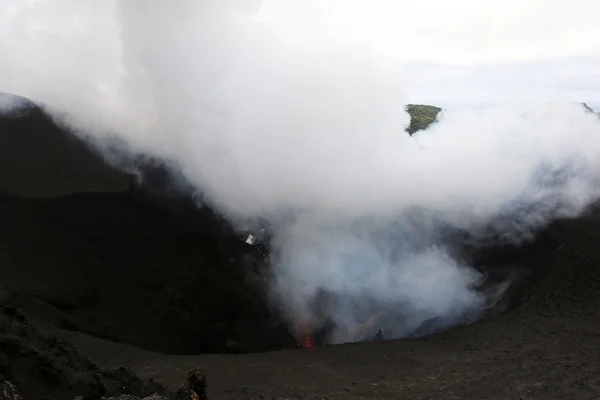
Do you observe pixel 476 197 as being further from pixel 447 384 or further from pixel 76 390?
pixel 76 390

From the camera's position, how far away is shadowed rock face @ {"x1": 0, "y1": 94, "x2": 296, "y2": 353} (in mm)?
16516

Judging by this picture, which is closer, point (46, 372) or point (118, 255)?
point (46, 372)

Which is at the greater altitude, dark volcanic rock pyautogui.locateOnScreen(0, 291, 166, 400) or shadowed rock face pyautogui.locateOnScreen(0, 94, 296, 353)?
shadowed rock face pyautogui.locateOnScreen(0, 94, 296, 353)

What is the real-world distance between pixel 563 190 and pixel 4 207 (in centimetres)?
2422

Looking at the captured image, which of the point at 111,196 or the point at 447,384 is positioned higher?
the point at 111,196

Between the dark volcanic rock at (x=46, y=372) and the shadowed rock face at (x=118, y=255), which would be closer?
the dark volcanic rock at (x=46, y=372)

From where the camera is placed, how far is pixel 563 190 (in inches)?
867

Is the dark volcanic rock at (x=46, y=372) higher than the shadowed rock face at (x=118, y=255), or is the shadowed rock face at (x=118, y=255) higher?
the shadowed rock face at (x=118, y=255)

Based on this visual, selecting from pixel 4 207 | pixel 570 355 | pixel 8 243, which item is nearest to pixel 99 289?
pixel 8 243

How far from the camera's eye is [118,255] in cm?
1822

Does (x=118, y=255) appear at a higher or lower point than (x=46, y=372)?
higher

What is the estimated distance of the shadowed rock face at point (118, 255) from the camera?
16516mm

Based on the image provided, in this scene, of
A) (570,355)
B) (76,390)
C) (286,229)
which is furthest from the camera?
(286,229)

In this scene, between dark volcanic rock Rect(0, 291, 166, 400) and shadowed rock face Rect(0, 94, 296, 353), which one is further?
shadowed rock face Rect(0, 94, 296, 353)
